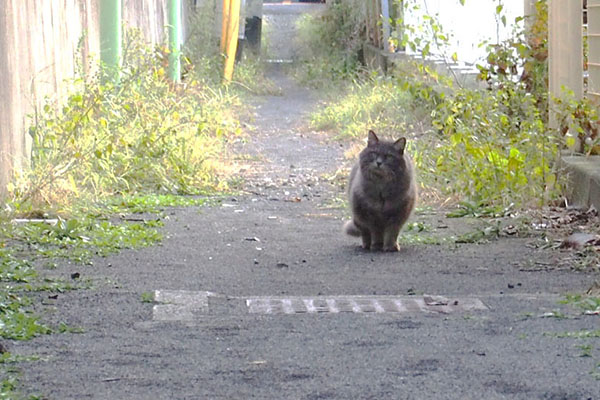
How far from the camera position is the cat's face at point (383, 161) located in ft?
25.2

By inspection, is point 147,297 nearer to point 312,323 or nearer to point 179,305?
point 179,305

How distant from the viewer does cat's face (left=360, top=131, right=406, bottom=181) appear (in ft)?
25.2

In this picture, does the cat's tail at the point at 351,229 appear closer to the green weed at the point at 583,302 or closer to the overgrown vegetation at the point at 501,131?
the overgrown vegetation at the point at 501,131

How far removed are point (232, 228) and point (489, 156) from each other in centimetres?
218

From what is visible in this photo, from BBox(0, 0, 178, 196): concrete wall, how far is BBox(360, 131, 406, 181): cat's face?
2.58 m

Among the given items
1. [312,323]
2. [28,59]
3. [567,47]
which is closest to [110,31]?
[28,59]

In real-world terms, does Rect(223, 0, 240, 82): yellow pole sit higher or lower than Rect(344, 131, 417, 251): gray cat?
higher

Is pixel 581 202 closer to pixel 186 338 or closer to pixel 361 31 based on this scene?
pixel 186 338

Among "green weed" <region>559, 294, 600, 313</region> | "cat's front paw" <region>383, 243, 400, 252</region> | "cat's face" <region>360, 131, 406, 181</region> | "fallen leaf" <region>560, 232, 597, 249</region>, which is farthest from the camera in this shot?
"cat's face" <region>360, 131, 406, 181</region>

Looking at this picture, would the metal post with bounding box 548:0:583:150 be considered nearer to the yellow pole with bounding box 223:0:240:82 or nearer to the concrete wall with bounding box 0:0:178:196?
the concrete wall with bounding box 0:0:178:196

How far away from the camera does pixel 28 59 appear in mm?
8891

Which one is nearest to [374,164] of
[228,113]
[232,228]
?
[232,228]

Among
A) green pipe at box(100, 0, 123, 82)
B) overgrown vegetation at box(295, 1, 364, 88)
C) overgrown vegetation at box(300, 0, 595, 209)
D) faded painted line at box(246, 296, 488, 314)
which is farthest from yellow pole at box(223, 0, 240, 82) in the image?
faded painted line at box(246, 296, 488, 314)

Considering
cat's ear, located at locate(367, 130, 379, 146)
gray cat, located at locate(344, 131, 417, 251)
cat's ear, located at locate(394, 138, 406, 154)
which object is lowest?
gray cat, located at locate(344, 131, 417, 251)
